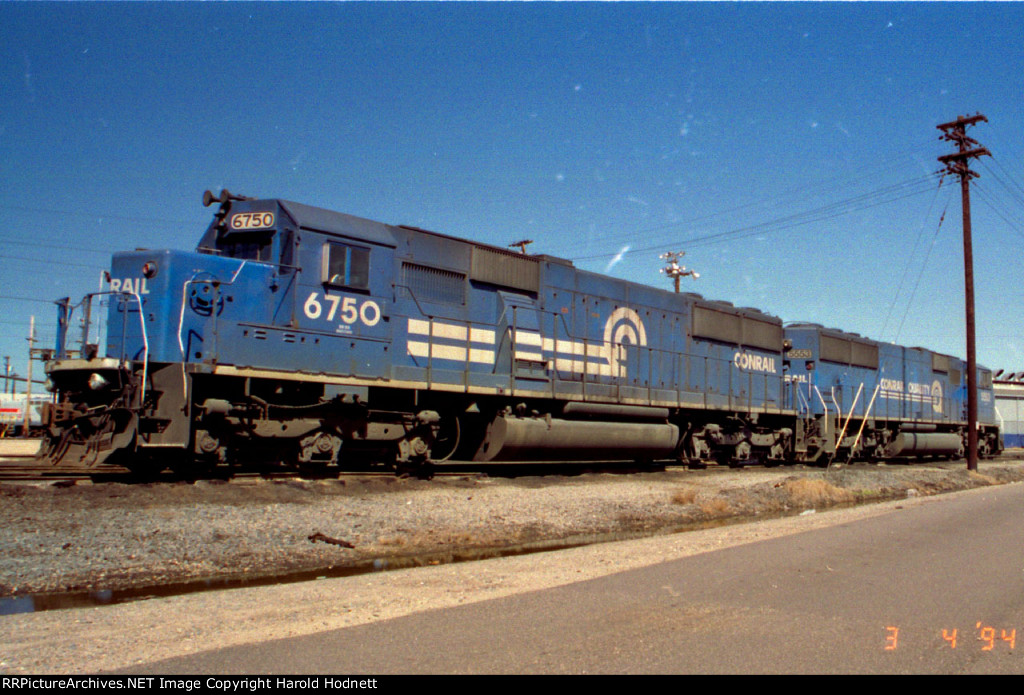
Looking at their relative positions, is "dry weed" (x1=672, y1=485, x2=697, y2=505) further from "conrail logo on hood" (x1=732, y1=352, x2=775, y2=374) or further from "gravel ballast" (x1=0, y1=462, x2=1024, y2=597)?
"conrail logo on hood" (x1=732, y1=352, x2=775, y2=374)

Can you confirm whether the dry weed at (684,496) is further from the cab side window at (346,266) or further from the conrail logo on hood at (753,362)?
the conrail logo on hood at (753,362)

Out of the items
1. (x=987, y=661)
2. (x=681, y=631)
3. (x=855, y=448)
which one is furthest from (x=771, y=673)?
(x=855, y=448)

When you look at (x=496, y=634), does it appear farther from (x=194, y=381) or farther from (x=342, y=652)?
(x=194, y=381)

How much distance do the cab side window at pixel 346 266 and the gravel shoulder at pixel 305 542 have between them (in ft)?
10.5

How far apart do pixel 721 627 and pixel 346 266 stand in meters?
9.39

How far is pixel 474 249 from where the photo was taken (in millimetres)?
15297

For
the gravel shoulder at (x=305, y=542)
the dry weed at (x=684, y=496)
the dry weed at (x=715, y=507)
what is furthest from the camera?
the dry weed at (x=684, y=496)

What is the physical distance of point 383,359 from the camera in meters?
13.3

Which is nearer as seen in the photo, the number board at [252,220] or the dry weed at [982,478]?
the number board at [252,220]

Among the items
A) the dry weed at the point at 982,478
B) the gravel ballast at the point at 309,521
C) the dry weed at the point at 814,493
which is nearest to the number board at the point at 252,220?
the gravel ballast at the point at 309,521

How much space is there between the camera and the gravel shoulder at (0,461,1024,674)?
5.29 meters

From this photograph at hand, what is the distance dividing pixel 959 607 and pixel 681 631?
228cm

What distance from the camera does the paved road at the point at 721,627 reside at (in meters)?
4.27
